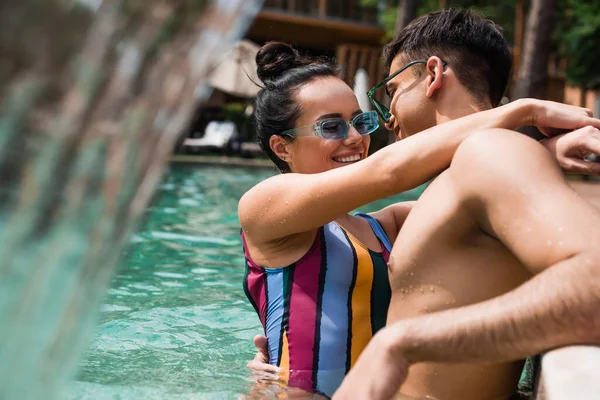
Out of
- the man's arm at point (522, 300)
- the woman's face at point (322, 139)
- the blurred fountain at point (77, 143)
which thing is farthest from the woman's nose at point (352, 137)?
the blurred fountain at point (77, 143)

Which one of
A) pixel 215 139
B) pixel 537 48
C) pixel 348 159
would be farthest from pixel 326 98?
pixel 215 139

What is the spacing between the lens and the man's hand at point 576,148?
216 centimetres

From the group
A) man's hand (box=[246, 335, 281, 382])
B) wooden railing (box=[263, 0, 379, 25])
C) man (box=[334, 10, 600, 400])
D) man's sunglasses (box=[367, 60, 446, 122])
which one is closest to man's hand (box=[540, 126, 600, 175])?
man (box=[334, 10, 600, 400])

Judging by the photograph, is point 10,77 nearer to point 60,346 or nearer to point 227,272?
point 60,346

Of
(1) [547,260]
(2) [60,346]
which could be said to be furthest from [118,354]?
(1) [547,260]

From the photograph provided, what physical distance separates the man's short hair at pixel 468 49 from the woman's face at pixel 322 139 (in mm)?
320

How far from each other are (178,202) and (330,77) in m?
7.42

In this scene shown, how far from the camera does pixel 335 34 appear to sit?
963 inches

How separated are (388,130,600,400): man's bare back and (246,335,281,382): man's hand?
2.56 ft

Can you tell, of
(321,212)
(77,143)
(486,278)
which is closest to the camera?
(77,143)

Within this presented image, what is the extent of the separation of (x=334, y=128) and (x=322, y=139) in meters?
0.06

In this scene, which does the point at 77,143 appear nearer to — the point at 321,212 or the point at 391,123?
the point at 321,212

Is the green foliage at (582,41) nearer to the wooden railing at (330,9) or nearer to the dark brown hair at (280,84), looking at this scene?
the wooden railing at (330,9)

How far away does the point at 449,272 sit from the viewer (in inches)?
84.3
